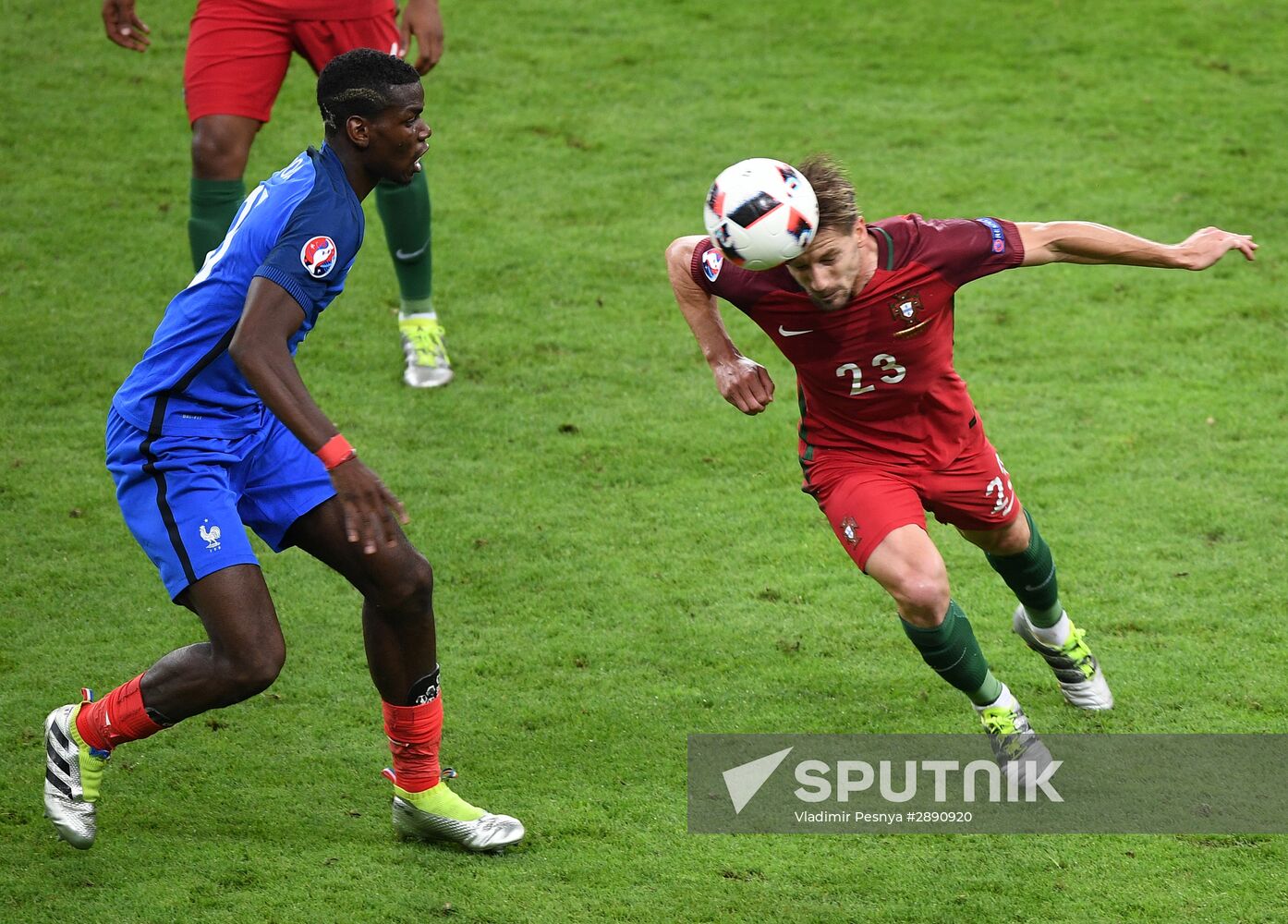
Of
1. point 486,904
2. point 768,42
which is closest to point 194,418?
point 486,904

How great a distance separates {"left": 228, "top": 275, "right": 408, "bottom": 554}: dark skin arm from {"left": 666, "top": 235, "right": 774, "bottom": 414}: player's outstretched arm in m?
1.13

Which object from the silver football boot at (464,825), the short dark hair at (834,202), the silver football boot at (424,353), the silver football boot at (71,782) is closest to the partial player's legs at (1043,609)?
the short dark hair at (834,202)

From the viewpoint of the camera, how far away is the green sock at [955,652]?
4250 millimetres

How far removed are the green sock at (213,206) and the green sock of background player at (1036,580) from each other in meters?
3.65

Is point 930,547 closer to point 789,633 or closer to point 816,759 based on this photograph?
point 816,759

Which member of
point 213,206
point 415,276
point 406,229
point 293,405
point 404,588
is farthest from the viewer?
point 415,276

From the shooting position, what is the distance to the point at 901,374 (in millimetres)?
4422

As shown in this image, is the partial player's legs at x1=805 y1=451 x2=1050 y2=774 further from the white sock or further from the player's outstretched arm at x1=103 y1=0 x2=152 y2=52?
the player's outstretched arm at x1=103 y1=0 x2=152 y2=52

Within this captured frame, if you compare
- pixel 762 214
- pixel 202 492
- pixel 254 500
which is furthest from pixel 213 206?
pixel 762 214

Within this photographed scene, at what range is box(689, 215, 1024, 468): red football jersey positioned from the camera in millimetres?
4332

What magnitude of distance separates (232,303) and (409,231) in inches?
124

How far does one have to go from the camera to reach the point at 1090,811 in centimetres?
429

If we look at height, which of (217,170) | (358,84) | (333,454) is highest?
(358,84)

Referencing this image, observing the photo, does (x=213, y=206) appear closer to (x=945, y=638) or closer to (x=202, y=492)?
(x=202, y=492)
